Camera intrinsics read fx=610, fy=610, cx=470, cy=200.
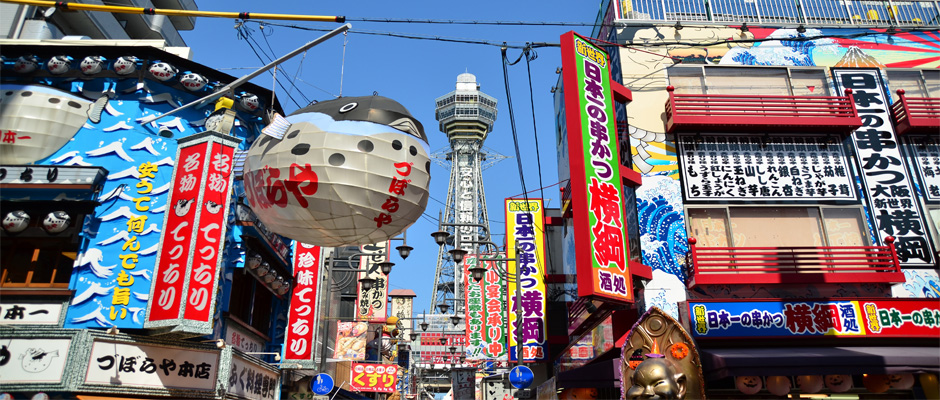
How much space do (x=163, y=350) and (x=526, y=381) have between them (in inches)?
368

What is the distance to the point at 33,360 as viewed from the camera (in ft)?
38.3

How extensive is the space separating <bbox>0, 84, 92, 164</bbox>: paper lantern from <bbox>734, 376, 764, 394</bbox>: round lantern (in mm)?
15827

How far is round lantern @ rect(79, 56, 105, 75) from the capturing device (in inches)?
576

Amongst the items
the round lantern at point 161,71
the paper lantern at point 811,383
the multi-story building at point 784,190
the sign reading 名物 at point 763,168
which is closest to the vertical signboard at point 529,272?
the multi-story building at point 784,190

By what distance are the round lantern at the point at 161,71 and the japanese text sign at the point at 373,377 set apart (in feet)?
48.3

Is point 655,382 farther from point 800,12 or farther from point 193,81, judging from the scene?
point 800,12

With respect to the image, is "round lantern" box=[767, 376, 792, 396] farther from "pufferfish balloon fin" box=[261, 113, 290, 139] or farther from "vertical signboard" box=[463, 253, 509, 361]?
"vertical signboard" box=[463, 253, 509, 361]

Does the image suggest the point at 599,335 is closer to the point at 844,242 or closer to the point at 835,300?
the point at 835,300

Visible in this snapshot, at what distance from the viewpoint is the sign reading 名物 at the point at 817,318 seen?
13.2 m

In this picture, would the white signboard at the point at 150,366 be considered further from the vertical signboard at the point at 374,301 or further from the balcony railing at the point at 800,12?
the vertical signboard at the point at 374,301

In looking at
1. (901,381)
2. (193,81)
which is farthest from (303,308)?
(901,381)

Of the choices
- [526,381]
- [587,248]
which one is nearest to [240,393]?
[526,381]

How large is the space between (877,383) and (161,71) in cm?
1759

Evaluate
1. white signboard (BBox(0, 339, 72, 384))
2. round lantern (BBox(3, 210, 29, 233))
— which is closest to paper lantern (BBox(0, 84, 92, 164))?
round lantern (BBox(3, 210, 29, 233))
